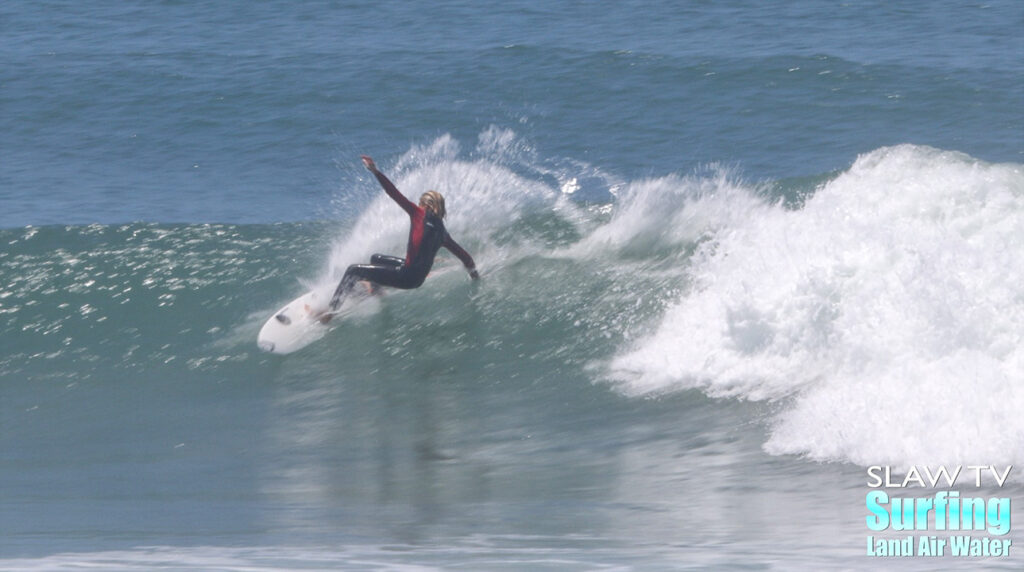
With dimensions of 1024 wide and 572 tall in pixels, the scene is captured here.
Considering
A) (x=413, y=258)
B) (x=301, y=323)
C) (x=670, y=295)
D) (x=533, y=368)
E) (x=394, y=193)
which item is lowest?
(x=533, y=368)

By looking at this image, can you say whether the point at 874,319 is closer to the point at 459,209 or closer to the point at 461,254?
the point at 461,254

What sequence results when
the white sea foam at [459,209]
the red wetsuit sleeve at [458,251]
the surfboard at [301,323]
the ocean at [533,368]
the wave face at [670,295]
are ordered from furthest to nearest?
the white sea foam at [459,209] → the surfboard at [301,323] → the red wetsuit sleeve at [458,251] → the wave face at [670,295] → the ocean at [533,368]

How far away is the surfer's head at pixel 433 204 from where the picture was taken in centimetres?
1024

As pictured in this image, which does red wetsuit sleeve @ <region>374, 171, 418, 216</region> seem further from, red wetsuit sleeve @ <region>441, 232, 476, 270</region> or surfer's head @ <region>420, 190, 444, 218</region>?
red wetsuit sleeve @ <region>441, 232, 476, 270</region>

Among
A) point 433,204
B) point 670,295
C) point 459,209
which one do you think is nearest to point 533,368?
point 670,295

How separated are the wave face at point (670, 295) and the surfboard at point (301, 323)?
0.55ft

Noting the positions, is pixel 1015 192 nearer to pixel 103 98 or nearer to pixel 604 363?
pixel 604 363

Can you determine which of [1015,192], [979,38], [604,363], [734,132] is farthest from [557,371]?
[979,38]

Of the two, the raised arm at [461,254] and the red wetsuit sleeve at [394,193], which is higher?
the red wetsuit sleeve at [394,193]

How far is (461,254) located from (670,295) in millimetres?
1786

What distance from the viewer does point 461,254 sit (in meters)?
10.7

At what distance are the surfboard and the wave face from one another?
17cm

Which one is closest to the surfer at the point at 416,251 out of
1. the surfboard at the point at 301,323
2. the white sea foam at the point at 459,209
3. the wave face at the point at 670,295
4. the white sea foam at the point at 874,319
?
the surfboard at the point at 301,323

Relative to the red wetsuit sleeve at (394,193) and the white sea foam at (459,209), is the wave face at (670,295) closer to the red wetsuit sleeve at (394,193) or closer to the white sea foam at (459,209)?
the white sea foam at (459,209)
